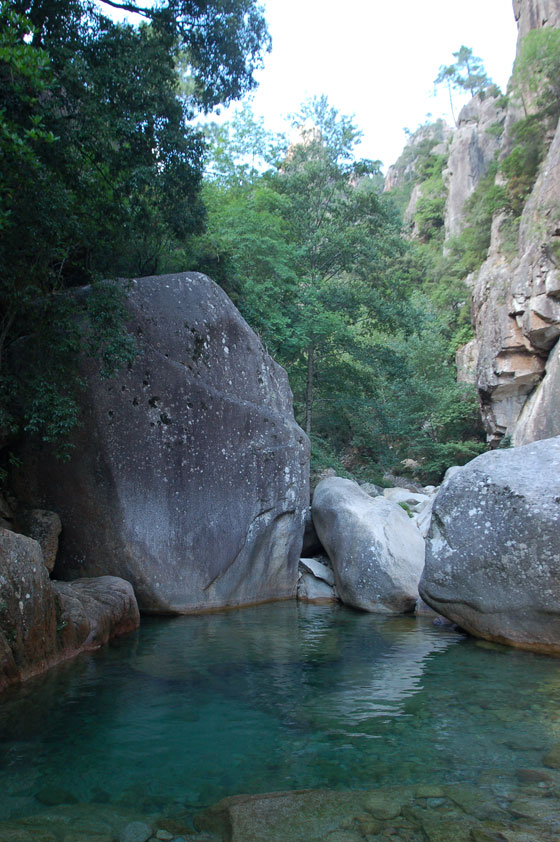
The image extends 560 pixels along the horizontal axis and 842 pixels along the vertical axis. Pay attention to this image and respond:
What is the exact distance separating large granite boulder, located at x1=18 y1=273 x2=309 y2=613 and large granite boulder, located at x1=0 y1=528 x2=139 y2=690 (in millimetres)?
1650

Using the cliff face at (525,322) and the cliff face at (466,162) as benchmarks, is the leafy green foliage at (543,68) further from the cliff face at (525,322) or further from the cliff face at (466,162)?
the cliff face at (466,162)

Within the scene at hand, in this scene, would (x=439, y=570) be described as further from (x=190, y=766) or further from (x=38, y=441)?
(x=38, y=441)

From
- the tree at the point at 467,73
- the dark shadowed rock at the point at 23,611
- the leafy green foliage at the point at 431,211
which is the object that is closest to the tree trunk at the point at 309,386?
the dark shadowed rock at the point at 23,611

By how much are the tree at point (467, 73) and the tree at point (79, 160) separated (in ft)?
215

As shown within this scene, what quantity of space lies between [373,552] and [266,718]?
6.10 m

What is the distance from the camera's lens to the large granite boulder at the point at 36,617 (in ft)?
19.4

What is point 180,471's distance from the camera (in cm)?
1016

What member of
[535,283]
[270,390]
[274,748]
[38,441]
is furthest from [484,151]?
[274,748]

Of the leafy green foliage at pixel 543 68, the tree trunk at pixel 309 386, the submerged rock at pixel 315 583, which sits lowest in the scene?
the submerged rock at pixel 315 583

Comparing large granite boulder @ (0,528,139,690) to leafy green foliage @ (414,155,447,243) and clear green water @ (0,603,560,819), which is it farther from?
leafy green foliage @ (414,155,447,243)

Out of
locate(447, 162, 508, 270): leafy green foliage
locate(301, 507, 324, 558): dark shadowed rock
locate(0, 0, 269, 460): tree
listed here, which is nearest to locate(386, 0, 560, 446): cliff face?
locate(447, 162, 508, 270): leafy green foliage

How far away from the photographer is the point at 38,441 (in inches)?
392

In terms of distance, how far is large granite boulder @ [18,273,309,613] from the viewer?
31.8 feet

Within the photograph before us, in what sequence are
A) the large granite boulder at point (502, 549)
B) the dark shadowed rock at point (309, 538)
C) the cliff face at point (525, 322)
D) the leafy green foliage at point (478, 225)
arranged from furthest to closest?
the leafy green foliage at point (478, 225) < the cliff face at point (525, 322) < the dark shadowed rock at point (309, 538) < the large granite boulder at point (502, 549)
